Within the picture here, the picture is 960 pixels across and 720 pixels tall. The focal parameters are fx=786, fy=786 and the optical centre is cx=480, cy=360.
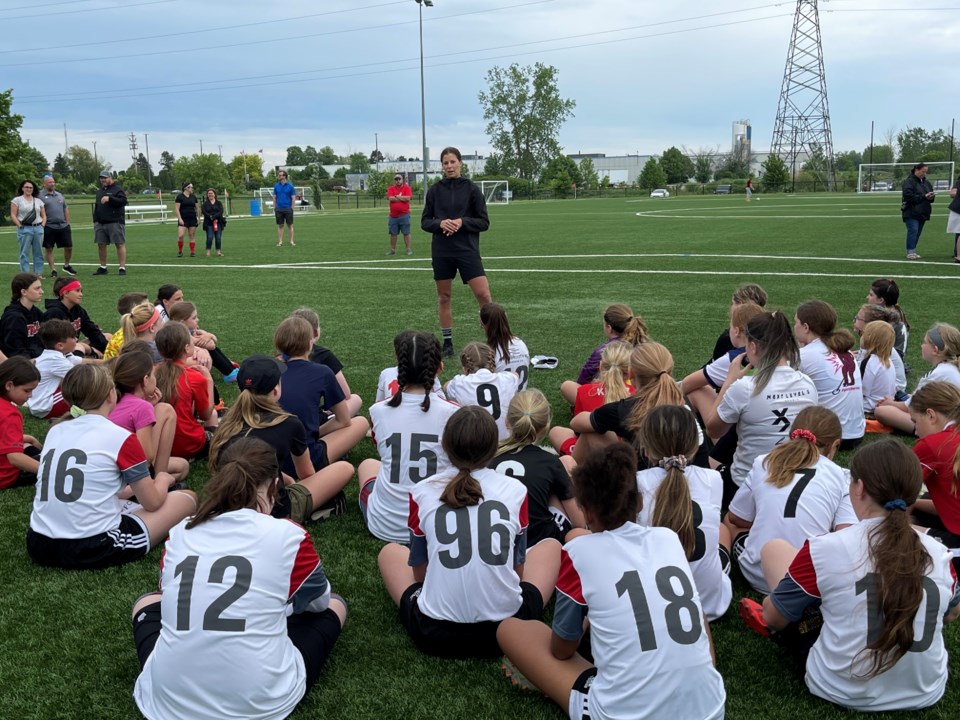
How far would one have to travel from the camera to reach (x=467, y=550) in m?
3.13

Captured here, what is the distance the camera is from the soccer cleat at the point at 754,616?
3.29 meters

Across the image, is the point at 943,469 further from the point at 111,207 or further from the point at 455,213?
the point at 111,207

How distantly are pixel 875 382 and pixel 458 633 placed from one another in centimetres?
462

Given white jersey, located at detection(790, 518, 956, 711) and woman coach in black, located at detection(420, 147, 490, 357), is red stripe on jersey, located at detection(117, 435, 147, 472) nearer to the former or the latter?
white jersey, located at detection(790, 518, 956, 711)

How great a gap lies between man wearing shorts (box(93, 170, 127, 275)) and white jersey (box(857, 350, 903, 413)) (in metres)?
14.0

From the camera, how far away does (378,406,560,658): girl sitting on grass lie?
314cm

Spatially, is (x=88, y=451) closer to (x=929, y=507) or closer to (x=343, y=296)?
(x=929, y=507)

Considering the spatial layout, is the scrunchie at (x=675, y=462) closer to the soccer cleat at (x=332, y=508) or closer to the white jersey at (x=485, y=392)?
the white jersey at (x=485, y=392)

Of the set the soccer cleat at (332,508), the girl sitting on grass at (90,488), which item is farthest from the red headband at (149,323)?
the soccer cleat at (332,508)

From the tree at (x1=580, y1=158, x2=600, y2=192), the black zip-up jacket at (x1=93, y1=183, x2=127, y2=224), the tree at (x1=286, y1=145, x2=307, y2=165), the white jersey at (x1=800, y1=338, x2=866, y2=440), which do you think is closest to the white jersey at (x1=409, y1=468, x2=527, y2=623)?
the white jersey at (x1=800, y1=338, x2=866, y2=440)

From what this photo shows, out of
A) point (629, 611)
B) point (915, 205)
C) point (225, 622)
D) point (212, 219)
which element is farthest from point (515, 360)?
point (212, 219)

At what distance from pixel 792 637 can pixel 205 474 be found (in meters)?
3.91

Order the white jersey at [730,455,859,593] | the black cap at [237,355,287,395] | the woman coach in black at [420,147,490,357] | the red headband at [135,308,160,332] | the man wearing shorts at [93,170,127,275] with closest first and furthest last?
1. the white jersey at [730,455,859,593]
2. the black cap at [237,355,287,395]
3. the red headband at [135,308,160,332]
4. the woman coach in black at [420,147,490,357]
5. the man wearing shorts at [93,170,127,275]

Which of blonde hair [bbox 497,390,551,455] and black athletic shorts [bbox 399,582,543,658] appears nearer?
black athletic shorts [bbox 399,582,543,658]
